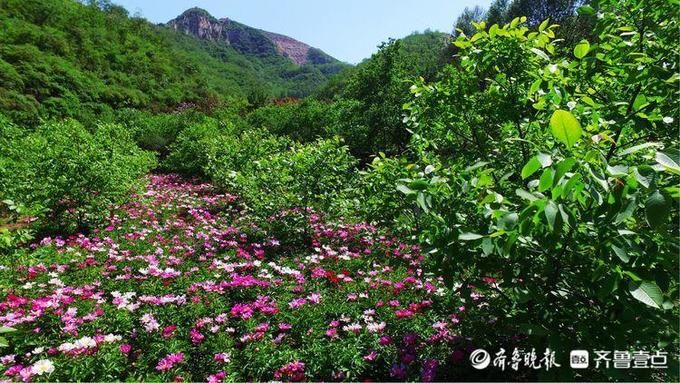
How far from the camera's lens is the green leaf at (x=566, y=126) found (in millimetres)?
1146

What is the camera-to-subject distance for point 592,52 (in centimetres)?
254

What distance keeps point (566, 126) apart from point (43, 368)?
326 centimetres

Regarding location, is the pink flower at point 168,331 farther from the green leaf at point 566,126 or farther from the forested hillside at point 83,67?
the forested hillside at point 83,67

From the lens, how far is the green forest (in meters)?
1.66

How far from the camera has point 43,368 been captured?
260 cm

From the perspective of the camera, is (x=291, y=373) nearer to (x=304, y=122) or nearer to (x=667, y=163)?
(x=667, y=163)

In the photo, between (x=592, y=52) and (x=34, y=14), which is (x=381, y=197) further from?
(x=34, y=14)

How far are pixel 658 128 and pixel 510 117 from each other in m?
0.84

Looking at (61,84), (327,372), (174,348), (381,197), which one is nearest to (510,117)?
(381,197)

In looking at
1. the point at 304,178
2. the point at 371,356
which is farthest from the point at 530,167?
the point at 304,178

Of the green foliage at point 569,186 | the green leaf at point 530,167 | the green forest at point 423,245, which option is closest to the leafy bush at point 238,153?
the green forest at point 423,245

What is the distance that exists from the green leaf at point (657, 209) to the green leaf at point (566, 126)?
0.26 meters

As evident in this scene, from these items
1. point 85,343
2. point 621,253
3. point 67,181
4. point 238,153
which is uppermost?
point 621,253

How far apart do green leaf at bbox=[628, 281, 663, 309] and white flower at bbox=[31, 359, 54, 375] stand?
3.27 m
